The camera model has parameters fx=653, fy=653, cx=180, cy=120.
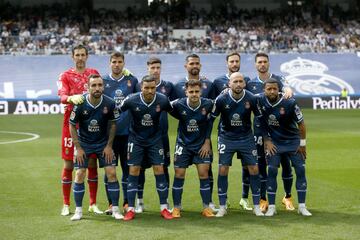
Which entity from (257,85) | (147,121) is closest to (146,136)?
A: (147,121)

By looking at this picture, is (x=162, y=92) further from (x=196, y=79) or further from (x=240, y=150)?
(x=240, y=150)

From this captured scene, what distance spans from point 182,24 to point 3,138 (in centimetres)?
2539

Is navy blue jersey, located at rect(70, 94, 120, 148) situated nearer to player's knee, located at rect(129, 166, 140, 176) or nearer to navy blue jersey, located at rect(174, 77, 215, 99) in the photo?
player's knee, located at rect(129, 166, 140, 176)

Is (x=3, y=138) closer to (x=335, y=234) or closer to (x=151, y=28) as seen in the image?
(x=335, y=234)

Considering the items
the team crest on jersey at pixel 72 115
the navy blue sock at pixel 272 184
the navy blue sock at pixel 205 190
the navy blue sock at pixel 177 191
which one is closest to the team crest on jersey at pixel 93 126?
the team crest on jersey at pixel 72 115

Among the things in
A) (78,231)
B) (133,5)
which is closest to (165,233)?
(78,231)

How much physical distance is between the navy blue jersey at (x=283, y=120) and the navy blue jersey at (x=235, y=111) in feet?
0.49

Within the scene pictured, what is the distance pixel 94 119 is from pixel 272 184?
2561mm

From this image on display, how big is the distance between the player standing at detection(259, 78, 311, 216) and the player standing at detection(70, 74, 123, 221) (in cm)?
204

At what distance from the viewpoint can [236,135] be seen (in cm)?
892

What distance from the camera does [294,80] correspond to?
36656mm

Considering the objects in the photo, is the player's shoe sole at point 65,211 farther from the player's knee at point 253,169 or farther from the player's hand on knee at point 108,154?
the player's knee at point 253,169

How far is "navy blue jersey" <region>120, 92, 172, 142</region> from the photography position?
8703mm

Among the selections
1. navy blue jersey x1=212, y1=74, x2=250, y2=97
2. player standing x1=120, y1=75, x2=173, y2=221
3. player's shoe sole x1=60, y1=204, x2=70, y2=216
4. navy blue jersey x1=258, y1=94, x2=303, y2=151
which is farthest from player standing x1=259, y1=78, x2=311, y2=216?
player's shoe sole x1=60, y1=204, x2=70, y2=216
